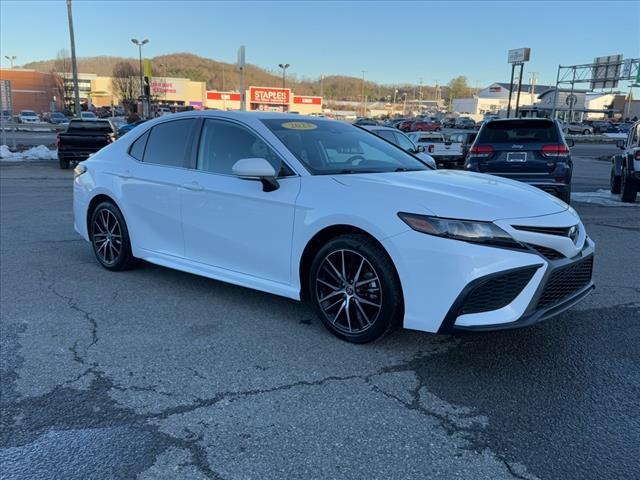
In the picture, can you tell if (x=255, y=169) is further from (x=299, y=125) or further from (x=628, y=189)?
(x=628, y=189)

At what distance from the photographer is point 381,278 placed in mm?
3613

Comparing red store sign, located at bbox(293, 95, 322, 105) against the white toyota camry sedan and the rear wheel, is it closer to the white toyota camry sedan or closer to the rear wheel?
the rear wheel

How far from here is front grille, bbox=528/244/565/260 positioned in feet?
11.1

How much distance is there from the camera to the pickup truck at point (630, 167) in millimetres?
10680

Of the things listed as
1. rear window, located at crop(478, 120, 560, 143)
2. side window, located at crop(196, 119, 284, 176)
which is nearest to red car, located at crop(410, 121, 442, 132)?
rear window, located at crop(478, 120, 560, 143)

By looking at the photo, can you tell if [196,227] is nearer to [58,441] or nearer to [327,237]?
[327,237]

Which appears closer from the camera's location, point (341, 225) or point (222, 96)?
point (341, 225)

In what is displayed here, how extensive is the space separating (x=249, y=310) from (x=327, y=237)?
1.14 m

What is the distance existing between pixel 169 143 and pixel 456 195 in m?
2.90

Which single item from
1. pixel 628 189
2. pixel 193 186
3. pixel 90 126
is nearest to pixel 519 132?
pixel 628 189

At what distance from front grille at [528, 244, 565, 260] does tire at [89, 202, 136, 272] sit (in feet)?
12.8

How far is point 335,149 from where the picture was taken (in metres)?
4.61

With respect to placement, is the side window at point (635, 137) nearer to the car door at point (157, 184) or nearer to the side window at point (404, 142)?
the side window at point (404, 142)

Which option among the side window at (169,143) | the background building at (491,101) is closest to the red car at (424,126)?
the side window at (169,143)
